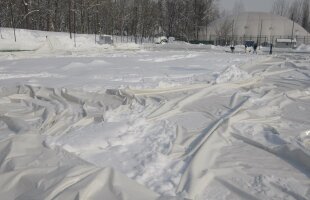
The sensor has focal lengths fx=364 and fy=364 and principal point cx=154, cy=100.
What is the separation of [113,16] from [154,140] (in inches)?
1770

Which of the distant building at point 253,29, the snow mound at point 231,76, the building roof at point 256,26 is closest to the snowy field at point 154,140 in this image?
the snow mound at point 231,76

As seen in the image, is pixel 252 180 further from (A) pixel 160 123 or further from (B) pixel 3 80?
(B) pixel 3 80

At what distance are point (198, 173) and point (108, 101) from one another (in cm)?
349

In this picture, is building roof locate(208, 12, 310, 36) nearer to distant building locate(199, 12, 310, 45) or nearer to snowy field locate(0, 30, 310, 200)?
distant building locate(199, 12, 310, 45)

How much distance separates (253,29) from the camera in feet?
184

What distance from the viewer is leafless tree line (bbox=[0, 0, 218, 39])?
38.2 metres

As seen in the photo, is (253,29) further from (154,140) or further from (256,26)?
(154,140)

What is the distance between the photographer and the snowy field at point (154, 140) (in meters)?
3.12

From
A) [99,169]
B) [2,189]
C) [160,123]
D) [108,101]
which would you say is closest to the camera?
[2,189]

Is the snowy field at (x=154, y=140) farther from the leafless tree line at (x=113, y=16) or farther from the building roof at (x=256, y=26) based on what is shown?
the building roof at (x=256, y=26)

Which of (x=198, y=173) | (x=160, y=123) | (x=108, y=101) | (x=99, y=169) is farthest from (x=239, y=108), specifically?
(x=99, y=169)

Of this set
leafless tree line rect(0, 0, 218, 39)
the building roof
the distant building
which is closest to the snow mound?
leafless tree line rect(0, 0, 218, 39)

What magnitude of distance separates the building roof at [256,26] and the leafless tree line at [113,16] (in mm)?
3741

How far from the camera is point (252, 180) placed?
354 centimetres
